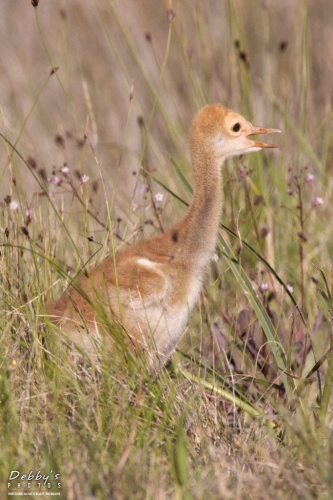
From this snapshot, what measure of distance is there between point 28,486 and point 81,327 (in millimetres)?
782

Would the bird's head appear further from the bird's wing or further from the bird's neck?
the bird's wing

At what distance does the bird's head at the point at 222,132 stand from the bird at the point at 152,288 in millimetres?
14

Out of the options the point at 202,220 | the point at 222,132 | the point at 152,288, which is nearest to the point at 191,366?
the point at 152,288

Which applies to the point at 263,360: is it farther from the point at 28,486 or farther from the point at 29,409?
the point at 28,486

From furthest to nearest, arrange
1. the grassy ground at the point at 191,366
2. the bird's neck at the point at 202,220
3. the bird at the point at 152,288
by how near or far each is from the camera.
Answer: the bird's neck at the point at 202,220 < the bird at the point at 152,288 < the grassy ground at the point at 191,366

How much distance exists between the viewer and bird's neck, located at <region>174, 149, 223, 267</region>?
317cm

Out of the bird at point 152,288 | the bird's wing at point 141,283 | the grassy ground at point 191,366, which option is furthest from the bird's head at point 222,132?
the bird's wing at point 141,283

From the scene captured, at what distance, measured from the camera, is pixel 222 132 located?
3326 millimetres

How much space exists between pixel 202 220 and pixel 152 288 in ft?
0.94

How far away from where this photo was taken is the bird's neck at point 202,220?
10.4ft

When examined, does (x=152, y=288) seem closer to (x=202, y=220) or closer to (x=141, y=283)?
(x=141, y=283)

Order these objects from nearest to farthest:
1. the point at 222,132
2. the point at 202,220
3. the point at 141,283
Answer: the point at 141,283 → the point at 202,220 → the point at 222,132

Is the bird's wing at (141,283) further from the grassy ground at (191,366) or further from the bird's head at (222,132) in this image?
the bird's head at (222,132)

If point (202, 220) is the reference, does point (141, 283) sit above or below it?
below
